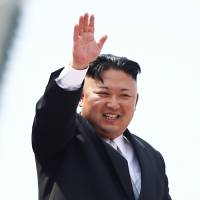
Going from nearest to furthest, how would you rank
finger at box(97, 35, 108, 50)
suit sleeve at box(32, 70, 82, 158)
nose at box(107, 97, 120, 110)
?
1. suit sleeve at box(32, 70, 82, 158)
2. finger at box(97, 35, 108, 50)
3. nose at box(107, 97, 120, 110)

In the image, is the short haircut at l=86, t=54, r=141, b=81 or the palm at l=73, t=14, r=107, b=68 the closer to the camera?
the palm at l=73, t=14, r=107, b=68

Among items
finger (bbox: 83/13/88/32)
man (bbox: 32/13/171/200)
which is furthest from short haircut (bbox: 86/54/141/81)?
finger (bbox: 83/13/88/32)

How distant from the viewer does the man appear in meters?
2.68

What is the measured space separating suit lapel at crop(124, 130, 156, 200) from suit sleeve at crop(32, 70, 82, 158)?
479mm

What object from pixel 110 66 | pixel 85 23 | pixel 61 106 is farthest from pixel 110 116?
pixel 85 23

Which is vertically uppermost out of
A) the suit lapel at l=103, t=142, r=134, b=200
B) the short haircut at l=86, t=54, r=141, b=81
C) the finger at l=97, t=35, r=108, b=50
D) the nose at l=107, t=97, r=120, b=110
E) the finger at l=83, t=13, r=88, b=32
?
the finger at l=83, t=13, r=88, b=32

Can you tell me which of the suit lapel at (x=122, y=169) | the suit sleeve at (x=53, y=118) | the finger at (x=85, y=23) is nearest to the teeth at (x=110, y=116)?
the suit lapel at (x=122, y=169)

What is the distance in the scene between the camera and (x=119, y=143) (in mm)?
3113

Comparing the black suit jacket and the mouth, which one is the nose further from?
the black suit jacket

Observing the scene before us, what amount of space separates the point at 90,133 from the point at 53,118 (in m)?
0.31

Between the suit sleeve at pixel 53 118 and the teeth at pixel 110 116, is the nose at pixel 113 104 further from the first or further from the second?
the suit sleeve at pixel 53 118

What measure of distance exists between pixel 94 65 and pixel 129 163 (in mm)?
521

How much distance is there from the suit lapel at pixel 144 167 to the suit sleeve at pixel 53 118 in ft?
1.57

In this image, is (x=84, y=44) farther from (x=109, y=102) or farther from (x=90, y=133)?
(x=90, y=133)
